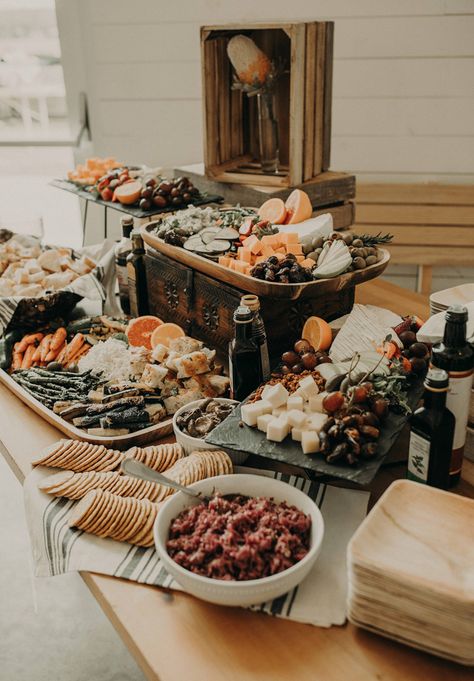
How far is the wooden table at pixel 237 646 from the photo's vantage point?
969mm

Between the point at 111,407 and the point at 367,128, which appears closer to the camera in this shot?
the point at 111,407

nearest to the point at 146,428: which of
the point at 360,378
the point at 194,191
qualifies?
the point at 360,378

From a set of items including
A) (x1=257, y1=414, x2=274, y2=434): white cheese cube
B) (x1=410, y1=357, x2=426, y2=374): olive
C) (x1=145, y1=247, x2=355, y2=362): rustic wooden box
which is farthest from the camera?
(x1=145, y1=247, x2=355, y2=362): rustic wooden box

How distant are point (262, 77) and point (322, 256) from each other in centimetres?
89

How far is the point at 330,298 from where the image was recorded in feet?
5.69

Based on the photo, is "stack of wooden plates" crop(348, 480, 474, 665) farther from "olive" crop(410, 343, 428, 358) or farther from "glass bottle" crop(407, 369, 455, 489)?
"olive" crop(410, 343, 428, 358)

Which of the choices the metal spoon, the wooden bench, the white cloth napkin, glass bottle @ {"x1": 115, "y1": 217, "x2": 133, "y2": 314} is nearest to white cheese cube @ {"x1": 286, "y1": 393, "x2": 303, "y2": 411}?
the white cloth napkin

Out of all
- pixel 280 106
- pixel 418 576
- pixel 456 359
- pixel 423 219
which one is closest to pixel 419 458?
pixel 456 359

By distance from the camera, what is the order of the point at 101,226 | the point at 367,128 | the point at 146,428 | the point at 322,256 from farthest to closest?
the point at 101,226 → the point at 367,128 → the point at 322,256 → the point at 146,428

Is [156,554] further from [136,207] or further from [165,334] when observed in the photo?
[136,207]

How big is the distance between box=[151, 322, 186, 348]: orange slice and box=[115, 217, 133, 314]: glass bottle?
45 cm

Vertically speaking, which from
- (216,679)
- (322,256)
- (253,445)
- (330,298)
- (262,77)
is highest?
(262,77)

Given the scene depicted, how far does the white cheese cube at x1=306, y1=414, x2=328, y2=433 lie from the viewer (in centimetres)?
124

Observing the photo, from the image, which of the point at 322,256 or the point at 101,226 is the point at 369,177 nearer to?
the point at 101,226
